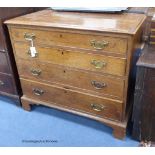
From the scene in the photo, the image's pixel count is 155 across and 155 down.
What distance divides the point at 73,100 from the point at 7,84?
64 cm

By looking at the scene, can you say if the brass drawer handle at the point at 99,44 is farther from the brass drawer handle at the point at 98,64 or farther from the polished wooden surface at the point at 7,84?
the polished wooden surface at the point at 7,84

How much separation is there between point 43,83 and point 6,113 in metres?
0.48

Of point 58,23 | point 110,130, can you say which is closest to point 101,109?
point 110,130

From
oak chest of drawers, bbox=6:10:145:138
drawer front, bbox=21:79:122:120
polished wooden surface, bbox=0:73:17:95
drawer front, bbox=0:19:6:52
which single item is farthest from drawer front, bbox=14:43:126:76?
polished wooden surface, bbox=0:73:17:95

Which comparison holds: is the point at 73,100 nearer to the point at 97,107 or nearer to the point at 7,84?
the point at 97,107

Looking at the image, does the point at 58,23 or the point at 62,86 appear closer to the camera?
the point at 58,23

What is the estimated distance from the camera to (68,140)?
1.48 m

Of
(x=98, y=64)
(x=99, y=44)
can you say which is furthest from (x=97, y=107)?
(x=99, y=44)

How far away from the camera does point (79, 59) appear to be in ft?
4.30

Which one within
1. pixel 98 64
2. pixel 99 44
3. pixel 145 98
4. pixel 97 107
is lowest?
pixel 97 107

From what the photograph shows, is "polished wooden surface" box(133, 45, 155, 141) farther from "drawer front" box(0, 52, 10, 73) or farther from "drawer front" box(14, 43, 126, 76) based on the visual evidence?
"drawer front" box(0, 52, 10, 73)

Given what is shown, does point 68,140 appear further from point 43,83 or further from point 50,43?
point 50,43

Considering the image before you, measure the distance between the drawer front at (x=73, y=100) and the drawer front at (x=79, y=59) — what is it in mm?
224

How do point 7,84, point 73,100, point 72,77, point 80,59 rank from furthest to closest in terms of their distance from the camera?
1. point 7,84
2. point 73,100
3. point 72,77
4. point 80,59
